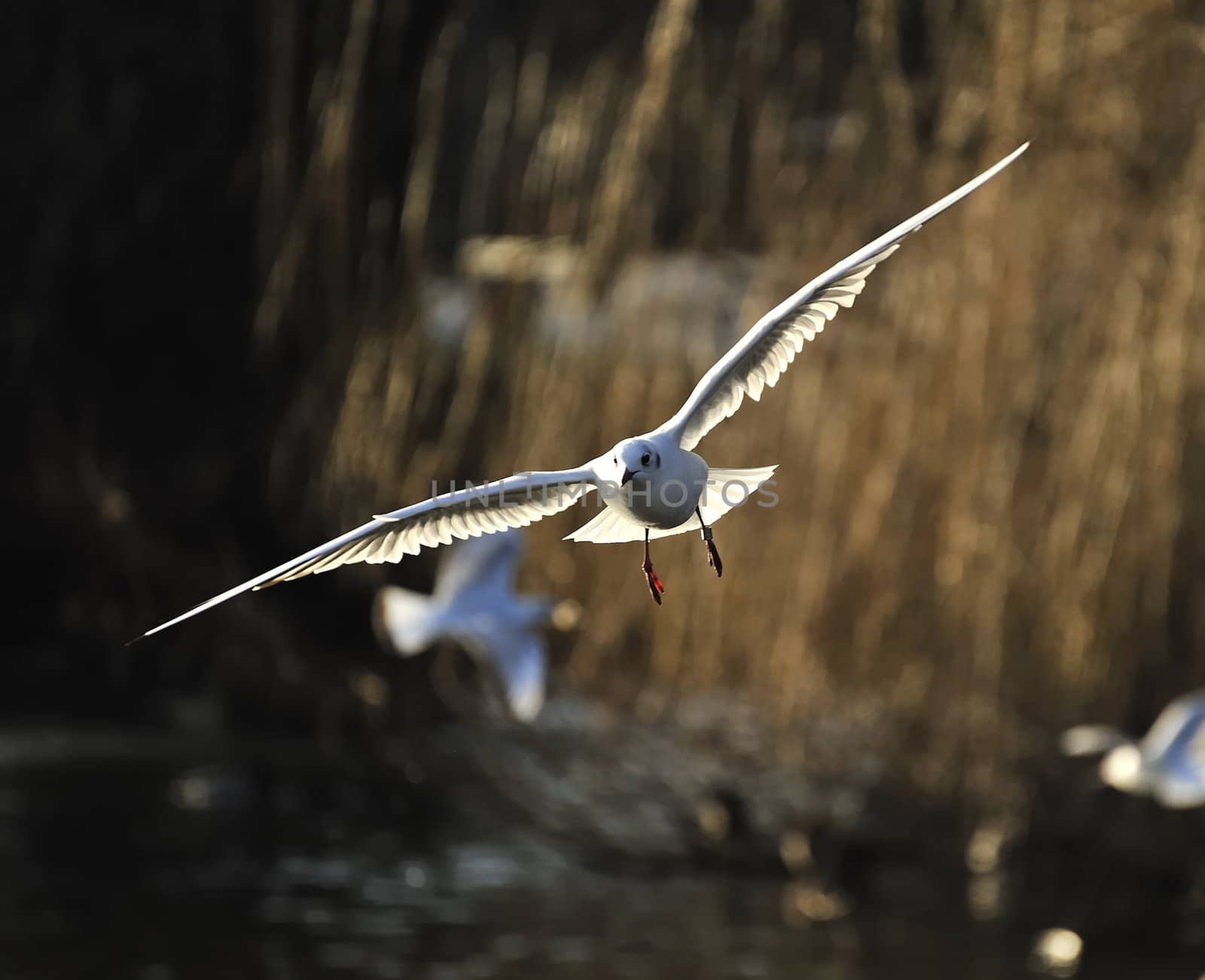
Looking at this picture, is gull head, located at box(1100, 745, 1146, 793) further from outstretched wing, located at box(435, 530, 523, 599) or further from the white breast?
the white breast

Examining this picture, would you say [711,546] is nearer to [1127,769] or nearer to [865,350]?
[865,350]

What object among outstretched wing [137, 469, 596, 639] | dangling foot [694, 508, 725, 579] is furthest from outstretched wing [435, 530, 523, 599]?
dangling foot [694, 508, 725, 579]

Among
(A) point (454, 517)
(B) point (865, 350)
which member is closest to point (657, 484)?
(A) point (454, 517)

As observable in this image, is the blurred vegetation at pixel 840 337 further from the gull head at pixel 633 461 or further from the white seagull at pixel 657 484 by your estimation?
the gull head at pixel 633 461

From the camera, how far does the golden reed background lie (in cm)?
682

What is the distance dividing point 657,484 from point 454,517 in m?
0.65

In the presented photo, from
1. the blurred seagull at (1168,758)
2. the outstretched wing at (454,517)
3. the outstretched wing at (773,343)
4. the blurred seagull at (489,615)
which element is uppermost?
the blurred seagull at (489,615)

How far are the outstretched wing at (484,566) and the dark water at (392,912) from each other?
1830 millimetres

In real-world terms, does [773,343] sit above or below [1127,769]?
below

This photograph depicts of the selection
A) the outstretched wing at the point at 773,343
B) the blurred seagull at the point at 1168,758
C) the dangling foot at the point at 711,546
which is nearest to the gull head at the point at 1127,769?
the blurred seagull at the point at 1168,758

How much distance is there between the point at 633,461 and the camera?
11.0 ft

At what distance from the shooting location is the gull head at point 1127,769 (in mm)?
6977

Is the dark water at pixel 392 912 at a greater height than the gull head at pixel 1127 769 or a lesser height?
greater

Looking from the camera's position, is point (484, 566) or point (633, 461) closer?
point (633, 461)
